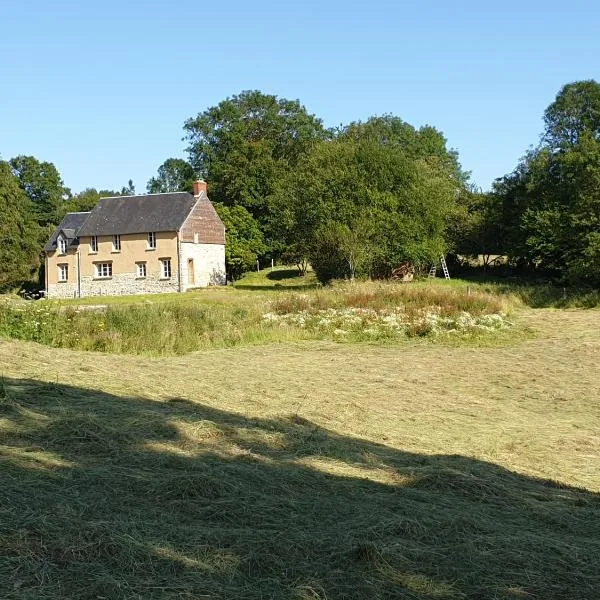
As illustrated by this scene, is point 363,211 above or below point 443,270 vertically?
above

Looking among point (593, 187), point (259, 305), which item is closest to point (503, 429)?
point (259, 305)

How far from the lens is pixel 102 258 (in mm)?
52094

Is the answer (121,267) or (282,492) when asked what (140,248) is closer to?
(121,267)

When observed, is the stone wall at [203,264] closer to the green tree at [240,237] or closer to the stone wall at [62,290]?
the green tree at [240,237]

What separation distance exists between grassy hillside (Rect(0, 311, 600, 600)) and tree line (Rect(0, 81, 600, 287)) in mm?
24881

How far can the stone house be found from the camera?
50.2 m

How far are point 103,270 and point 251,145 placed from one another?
1654cm

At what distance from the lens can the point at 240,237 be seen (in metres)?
56.6

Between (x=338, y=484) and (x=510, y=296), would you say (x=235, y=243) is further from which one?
(x=338, y=484)

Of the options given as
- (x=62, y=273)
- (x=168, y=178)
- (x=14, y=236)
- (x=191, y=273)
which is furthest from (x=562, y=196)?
(x=168, y=178)

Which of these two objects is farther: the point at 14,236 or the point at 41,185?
the point at 41,185

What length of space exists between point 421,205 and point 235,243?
60.6 feet

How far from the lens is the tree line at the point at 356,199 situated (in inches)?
1524

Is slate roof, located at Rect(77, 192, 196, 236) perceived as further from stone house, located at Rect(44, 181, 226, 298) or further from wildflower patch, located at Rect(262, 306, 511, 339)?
wildflower patch, located at Rect(262, 306, 511, 339)
